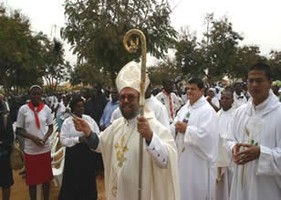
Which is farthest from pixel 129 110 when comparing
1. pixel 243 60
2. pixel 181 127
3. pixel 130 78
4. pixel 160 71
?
pixel 160 71

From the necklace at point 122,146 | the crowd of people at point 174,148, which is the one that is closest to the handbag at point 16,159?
the crowd of people at point 174,148

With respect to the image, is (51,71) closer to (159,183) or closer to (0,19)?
(0,19)

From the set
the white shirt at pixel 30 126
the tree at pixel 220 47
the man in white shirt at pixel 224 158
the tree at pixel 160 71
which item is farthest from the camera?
the tree at pixel 160 71

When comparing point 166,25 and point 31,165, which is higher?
point 166,25

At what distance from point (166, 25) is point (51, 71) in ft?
102

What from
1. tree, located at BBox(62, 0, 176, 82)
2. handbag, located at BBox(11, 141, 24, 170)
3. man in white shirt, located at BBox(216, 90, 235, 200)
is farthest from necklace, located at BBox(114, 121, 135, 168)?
tree, located at BBox(62, 0, 176, 82)

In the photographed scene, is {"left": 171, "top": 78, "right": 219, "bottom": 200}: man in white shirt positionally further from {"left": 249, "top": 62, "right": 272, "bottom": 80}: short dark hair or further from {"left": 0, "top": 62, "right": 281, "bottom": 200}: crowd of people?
{"left": 249, "top": 62, "right": 272, "bottom": 80}: short dark hair

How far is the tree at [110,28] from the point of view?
54.5ft

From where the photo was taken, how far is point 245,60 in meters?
41.4

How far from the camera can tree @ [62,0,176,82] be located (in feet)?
54.5

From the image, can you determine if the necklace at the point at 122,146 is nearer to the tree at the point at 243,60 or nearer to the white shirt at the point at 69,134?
the white shirt at the point at 69,134

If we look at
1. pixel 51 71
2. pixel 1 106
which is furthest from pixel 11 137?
pixel 51 71

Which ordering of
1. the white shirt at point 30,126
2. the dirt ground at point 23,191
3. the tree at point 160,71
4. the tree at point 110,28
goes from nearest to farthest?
the white shirt at point 30,126 < the dirt ground at point 23,191 < the tree at point 110,28 < the tree at point 160,71

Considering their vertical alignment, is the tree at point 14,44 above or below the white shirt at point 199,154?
above
